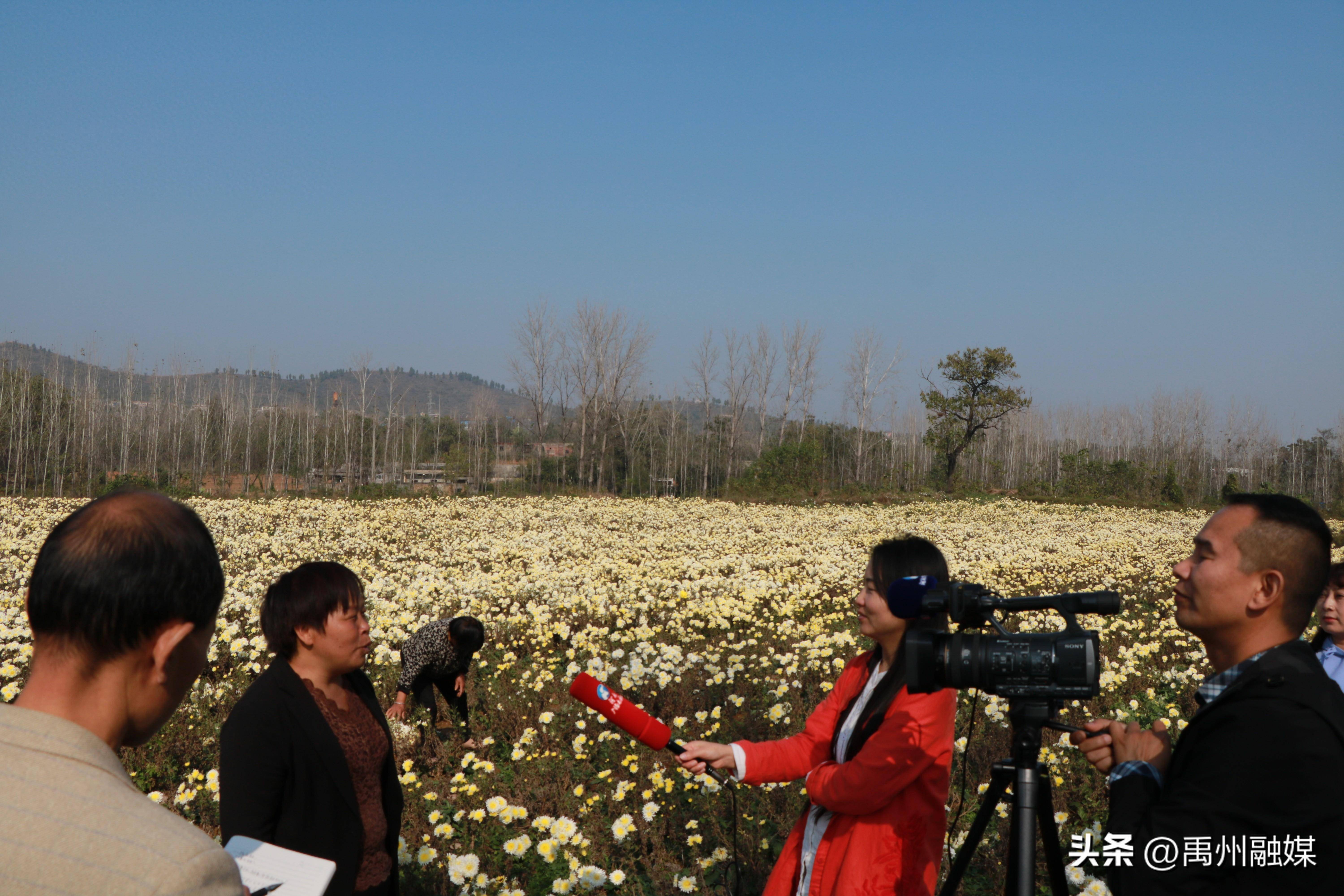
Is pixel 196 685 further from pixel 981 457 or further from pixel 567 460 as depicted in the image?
pixel 981 457

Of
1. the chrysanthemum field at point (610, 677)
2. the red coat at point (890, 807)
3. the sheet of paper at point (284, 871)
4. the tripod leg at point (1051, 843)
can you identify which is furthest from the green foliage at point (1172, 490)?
the sheet of paper at point (284, 871)

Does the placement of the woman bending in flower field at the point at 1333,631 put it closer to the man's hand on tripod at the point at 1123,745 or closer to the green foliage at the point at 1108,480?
the man's hand on tripod at the point at 1123,745

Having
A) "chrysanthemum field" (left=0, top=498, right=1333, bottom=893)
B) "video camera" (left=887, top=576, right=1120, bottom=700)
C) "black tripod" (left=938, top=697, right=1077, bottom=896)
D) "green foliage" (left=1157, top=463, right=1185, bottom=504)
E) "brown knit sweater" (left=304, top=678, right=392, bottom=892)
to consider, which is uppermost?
"green foliage" (left=1157, top=463, right=1185, bottom=504)

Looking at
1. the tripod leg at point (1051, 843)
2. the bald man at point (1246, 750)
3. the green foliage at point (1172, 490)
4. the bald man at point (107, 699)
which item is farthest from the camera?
the green foliage at point (1172, 490)

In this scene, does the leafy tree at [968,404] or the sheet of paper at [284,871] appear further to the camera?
the leafy tree at [968,404]

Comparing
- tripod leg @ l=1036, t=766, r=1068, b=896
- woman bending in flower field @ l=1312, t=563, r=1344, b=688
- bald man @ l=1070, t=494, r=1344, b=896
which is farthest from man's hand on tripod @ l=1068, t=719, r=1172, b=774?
woman bending in flower field @ l=1312, t=563, r=1344, b=688

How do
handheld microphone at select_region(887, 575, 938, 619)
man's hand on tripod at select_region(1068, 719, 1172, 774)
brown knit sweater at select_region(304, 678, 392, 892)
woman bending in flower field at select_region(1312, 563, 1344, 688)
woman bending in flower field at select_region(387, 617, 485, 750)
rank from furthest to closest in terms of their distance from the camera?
woman bending in flower field at select_region(387, 617, 485, 750)
woman bending in flower field at select_region(1312, 563, 1344, 688)
brown knit sweater at select_region(304, 678, 392, 892)
handheld microphone at select_region(887, 575, 938, 619)
man's hand on tripod at select_region(1068, 719, 1172, 774)

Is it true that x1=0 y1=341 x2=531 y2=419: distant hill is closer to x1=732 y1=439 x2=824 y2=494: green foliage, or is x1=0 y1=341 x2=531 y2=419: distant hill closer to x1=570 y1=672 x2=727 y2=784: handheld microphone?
x1=732 y1=439 x2=824 y2=494: green foliage

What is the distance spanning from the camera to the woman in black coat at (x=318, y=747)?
8.59ft

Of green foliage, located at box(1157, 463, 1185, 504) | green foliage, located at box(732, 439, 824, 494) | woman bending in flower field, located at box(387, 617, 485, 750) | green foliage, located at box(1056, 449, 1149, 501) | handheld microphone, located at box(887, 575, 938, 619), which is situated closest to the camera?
handheld microphone, located at box(887, 575, 938, 619)

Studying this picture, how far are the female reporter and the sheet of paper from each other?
132 centimetres

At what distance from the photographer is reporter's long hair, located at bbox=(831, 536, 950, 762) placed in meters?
2.57

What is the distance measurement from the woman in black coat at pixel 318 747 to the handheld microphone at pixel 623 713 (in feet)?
2.95

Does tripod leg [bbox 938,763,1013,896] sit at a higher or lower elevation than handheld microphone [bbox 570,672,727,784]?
lower
